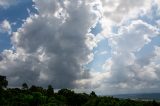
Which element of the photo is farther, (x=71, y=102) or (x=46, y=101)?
(x=71, y=102)

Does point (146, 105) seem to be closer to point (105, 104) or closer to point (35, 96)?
point (105, 104)

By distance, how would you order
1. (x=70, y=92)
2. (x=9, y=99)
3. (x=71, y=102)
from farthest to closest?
1. (x=70, y=92)
2. (x=71, y=102)
3. (x=9, y=99)

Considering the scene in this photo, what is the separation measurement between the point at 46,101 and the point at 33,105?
23.6ft

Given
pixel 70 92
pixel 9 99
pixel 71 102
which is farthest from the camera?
pixel 70 92

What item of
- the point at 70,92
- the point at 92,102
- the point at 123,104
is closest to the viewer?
the point at 123,104

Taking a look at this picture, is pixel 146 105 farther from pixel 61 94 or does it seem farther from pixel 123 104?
pixel 61 94

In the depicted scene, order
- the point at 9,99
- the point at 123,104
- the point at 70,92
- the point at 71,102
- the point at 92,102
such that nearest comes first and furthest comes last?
the point at 123,104
the point at 92,102
the point at 9,99
the point at 71,102
the point at 70,92

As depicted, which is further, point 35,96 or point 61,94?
point 61,94

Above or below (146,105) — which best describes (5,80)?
above

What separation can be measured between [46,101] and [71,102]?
1721cm

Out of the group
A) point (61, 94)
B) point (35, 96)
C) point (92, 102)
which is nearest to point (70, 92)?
point (61, 94)

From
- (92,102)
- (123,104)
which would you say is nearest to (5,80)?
(92,102)

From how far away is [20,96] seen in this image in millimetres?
163125

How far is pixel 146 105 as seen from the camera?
479 feet
